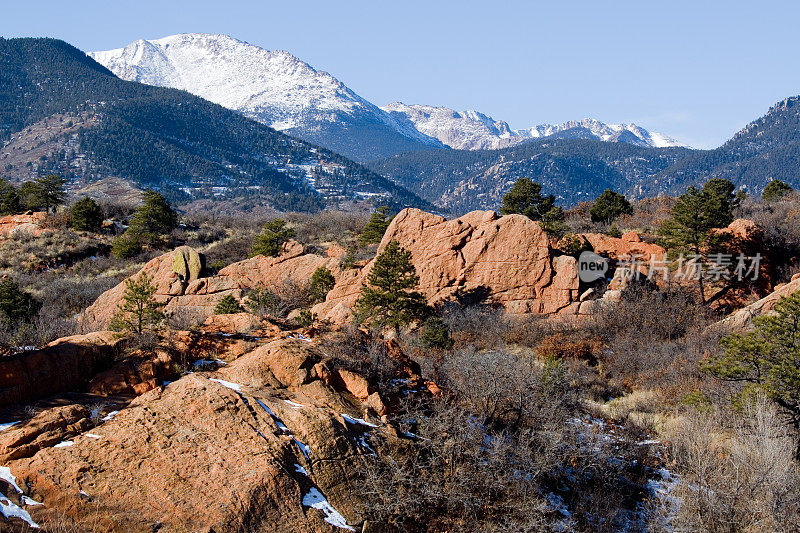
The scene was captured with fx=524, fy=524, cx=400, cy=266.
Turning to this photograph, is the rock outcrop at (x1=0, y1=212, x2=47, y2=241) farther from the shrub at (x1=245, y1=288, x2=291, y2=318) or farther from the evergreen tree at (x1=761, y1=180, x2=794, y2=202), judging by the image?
the evergreen tree at (x1=761, y1=180, x2=794, y2=202)

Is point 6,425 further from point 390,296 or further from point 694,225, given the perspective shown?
point 694,225

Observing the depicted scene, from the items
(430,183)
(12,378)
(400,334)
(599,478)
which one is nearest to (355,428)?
(599,478)

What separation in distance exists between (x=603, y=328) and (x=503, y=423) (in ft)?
37.8

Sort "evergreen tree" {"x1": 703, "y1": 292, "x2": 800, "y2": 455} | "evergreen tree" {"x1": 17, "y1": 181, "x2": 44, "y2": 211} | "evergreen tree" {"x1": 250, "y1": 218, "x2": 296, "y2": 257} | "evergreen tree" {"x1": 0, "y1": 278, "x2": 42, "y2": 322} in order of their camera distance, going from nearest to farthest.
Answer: "evergreen tree" {"x1": 703, "y1": 292, "x2": 800, "y2": 455} → "evergreen tree" {"x1": 0, "y1": 278, "x2": 42, "y2": 322} → "evergreen tree" {"x1": 250, "y1": 218, "x2": 296, "y2": 257} → "evergreen tree" {"x1": 17, "y1": 181, "x2": 44, "y2": 211}

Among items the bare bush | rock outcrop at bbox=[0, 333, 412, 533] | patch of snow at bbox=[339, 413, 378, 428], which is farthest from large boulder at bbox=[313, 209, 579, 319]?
rock outcrop at bbox=[0, 333, 412, 533]

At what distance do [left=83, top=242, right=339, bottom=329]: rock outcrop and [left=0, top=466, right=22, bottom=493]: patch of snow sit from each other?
48.9 feet

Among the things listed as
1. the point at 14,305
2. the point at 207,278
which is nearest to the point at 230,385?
the point at 14,305

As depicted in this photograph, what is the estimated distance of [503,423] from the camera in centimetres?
869

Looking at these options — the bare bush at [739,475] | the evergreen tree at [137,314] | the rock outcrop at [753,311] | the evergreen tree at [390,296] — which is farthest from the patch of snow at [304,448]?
the rock outcrop at [753,311]

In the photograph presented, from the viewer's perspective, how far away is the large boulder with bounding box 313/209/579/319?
21609 mm

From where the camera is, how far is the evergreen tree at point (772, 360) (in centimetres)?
927

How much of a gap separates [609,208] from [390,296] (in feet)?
69.9

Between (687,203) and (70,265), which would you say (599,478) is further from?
(70,265)

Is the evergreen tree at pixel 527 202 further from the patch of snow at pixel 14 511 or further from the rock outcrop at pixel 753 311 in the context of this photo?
the patch of snow at pixel 14 511
